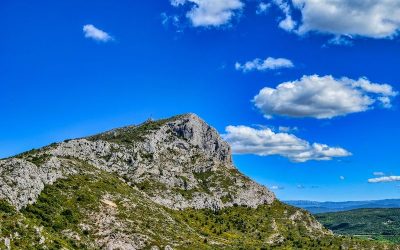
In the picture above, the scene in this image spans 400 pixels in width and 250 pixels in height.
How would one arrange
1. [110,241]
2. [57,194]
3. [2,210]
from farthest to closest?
1. [57,194]
2. [110,241]
3. [2,210]

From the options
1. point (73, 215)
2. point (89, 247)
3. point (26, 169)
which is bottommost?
point (89, 247)

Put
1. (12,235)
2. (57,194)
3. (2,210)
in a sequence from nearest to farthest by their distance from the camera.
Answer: (12,235)
(2,210)
(57,194)

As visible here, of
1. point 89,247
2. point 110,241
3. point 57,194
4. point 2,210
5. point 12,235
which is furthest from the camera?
point 57,194

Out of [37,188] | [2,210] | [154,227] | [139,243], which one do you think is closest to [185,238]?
[154,227]

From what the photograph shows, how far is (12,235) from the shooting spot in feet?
411

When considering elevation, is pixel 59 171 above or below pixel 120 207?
above

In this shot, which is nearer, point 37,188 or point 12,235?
point 12,235

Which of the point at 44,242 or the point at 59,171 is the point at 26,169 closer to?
the point at 59,171

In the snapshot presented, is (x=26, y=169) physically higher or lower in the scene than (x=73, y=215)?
higher

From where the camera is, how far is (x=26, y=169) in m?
168

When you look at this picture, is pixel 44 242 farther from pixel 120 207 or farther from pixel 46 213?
pixel 120 207

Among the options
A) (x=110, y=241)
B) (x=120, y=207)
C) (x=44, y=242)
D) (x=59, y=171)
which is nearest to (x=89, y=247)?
(x=110, y=241)

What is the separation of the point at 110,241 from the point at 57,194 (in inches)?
1136

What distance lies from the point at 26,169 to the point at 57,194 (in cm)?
1544
